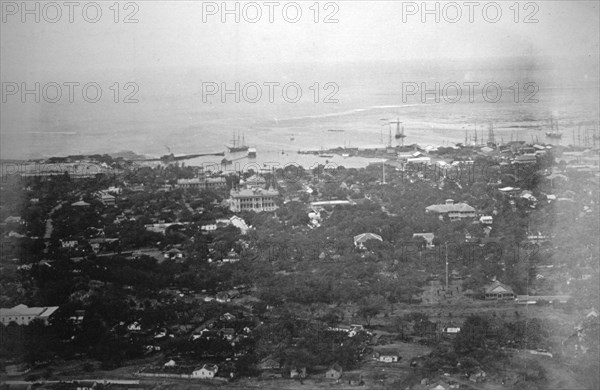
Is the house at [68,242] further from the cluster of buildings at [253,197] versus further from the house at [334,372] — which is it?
the house at [334,372]

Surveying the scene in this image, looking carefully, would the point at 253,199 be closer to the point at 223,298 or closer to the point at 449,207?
the point at 223,298

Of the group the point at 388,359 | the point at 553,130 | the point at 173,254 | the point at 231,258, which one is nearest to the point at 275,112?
the point at 231,258

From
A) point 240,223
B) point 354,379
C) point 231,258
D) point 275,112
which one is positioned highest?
point 275,112

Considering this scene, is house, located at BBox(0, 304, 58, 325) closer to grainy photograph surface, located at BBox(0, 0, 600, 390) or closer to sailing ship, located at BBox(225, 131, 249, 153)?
grainy photograph surface, located at BBox(0, 0, 600, 390)

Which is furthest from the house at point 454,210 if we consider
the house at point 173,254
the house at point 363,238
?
the house at point 173,254

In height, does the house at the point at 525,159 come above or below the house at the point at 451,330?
above

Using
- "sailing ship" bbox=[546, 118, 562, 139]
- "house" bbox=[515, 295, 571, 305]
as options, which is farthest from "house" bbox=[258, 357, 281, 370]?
"sailing ship" bbox=[546, 118, 562, 139]

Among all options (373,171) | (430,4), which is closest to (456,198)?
(373,171)
